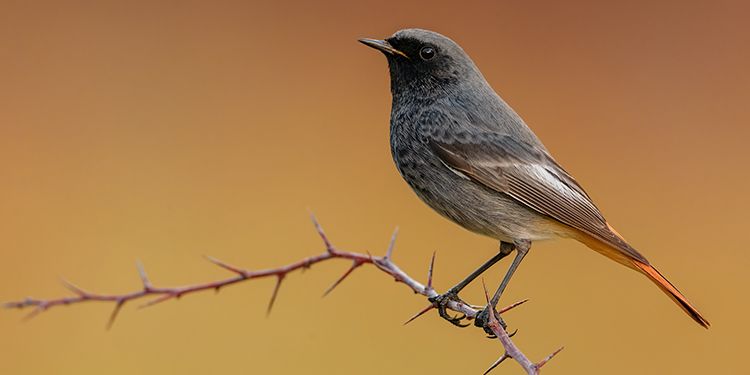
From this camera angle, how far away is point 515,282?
4.67 metres

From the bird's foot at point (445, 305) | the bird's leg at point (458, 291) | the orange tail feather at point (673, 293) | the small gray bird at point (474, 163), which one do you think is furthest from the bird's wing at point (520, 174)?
the bird's foot at point (445, 305)

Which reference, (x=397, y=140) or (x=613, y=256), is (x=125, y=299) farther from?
(x=613, y=256)

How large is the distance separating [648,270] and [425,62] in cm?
124

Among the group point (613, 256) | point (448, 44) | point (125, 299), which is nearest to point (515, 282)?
point (613, 256)

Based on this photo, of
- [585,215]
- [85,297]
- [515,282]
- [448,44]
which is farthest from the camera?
[515,282]

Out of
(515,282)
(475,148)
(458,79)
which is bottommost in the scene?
(515,282)

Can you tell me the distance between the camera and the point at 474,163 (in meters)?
3.25

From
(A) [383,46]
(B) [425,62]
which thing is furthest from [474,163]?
(A) [383,46]

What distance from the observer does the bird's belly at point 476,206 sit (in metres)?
3.22

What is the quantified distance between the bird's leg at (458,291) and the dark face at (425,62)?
75cm

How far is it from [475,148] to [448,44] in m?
0.48

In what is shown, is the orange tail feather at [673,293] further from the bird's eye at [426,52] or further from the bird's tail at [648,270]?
the bird's eye at [426,52]

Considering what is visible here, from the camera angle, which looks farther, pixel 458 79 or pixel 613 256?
pixel 458 79

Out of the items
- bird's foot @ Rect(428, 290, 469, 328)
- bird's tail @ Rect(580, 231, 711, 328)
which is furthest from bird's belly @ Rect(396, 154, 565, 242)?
bird's foot @ Rect(428, 290, 469, 328)
